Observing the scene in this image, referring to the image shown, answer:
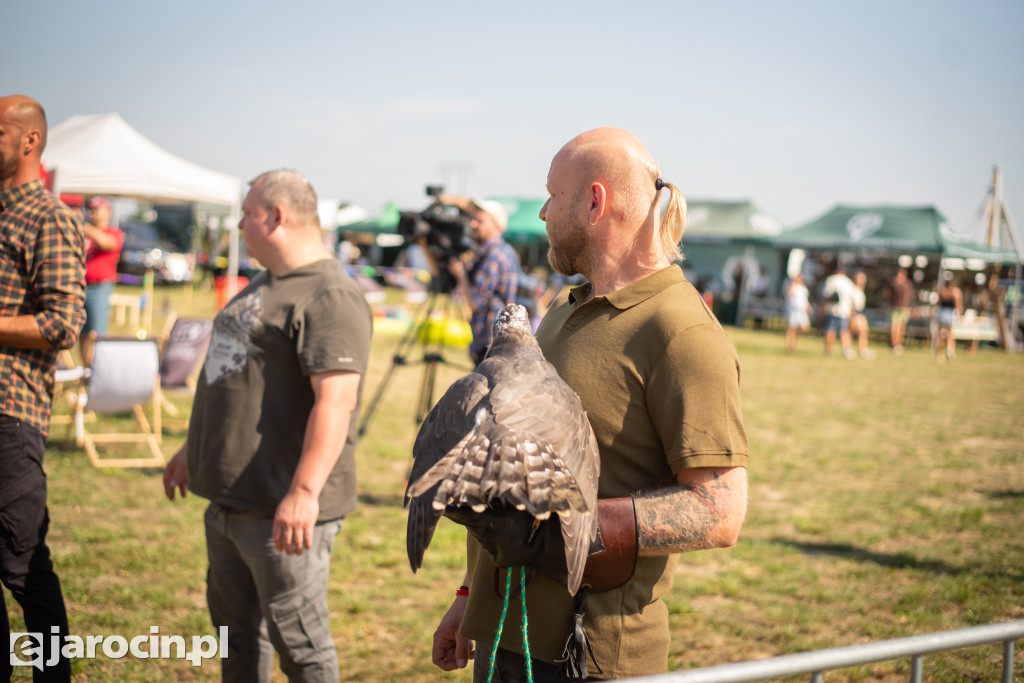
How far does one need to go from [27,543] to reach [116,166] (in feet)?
38.9

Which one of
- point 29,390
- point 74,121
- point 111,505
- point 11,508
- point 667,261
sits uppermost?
point 74,121

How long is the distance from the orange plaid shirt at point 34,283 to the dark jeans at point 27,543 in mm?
98

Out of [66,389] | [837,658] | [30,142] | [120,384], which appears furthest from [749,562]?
[66,389]

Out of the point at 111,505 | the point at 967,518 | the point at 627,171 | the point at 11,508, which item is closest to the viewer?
the point at 627,171

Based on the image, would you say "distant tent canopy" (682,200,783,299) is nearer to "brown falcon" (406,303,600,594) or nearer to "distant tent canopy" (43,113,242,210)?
"distant tent canopy" (43,113,242,210)

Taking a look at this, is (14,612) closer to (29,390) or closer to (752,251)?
(29,390)

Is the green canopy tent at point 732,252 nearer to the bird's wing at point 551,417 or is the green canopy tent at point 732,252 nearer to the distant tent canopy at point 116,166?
the distant tent canopy at point 116,166

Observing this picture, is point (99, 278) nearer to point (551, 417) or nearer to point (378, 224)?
point (551, 417)

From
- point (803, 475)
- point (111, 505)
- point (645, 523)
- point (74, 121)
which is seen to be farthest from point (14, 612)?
point (74, 121)

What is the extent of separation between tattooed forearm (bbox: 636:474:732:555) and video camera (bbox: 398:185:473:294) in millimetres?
4275

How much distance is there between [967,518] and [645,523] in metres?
6.21

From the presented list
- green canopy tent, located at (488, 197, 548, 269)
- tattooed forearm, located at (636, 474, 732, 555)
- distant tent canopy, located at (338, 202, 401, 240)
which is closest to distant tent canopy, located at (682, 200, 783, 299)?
green canopy tent, located at (488, 197, 548, 269)

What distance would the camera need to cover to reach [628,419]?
1.74 meters

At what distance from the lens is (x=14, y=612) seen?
3967mm
